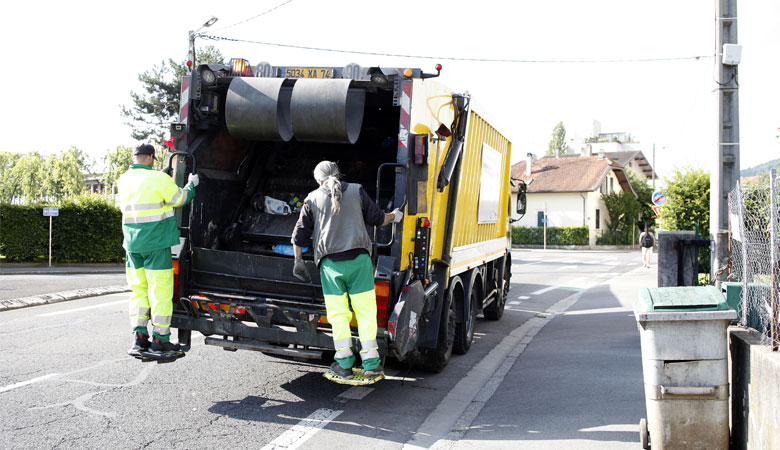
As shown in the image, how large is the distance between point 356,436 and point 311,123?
2.58 m

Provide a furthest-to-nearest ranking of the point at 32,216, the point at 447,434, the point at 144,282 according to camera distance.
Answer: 1. the point at 32,216
2. the point at 144,282
3. the point at 447,434

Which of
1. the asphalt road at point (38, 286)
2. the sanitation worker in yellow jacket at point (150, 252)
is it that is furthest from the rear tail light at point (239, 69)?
the asphalt road at point (38, 286)

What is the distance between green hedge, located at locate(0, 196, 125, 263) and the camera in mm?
21812

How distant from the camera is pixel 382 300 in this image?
200 inches

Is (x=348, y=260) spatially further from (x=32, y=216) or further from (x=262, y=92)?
(x=32, y=216)

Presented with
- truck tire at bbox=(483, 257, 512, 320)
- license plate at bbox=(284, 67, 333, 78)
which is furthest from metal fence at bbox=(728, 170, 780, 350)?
truck tire at bbox=(483, 257, 512, 320)

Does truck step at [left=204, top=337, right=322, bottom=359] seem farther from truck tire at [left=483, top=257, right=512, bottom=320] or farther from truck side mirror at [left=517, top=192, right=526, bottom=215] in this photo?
truck side mirror at [left=517, top=192, right=526, bottom=215]

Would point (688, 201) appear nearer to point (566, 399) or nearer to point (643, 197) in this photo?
point (566, 399)

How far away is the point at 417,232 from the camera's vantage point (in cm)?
543

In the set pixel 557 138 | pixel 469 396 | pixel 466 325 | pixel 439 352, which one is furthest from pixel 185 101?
pixel 557 138

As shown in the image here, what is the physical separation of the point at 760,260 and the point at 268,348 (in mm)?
3618

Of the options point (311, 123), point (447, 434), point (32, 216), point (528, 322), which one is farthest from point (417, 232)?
point (32, 216)

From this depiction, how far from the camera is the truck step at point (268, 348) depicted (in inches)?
203

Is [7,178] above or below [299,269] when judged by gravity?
above
